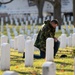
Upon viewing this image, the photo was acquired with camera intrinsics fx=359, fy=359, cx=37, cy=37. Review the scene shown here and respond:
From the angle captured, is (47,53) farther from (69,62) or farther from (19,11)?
(19,11)

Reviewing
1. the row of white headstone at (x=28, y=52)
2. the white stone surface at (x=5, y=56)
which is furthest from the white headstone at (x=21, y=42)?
the white stone surface at (x=5, y=56)

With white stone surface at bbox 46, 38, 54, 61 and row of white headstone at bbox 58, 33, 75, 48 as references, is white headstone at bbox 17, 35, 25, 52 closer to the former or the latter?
row of white headstone at bbox 58, 33, 75, 48

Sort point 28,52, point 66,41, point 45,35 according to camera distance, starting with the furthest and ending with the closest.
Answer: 1. point 66,41
2. point 45,35
3. point 28,52

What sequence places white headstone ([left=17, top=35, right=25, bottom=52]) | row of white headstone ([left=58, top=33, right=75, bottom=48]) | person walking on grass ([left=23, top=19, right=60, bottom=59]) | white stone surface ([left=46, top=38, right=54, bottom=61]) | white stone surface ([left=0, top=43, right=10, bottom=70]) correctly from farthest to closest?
row of white headstone ([left=58, top=33, right=75, bottom=48]), white headstone ([left=17, top=35, right=25, bottom=52]), person walking on grass ([left=23, top=19, right=60, bottom=59]), white stone surface ([left=46, top=38, right=54, bottom=61]), white stone surface ([left=0, top=43, right=10, bottom=70])

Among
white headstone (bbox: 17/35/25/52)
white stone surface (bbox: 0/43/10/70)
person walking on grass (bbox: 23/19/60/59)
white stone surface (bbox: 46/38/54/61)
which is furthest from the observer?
white headstone (bbox: 17/35/25/52)

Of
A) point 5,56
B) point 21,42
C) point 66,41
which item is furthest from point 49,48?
point 66,41

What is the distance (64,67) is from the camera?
10023 millimetres

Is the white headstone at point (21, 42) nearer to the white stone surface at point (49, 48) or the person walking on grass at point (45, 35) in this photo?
the person walking on grass at point (45, 35)

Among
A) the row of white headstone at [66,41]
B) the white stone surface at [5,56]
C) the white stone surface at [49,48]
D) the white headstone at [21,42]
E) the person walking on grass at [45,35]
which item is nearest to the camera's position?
the white stone surface at [5,56]

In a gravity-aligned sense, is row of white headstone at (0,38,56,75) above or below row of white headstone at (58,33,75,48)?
above

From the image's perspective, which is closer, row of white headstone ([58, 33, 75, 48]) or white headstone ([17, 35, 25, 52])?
white headstone ([17, 35, 25, 52])

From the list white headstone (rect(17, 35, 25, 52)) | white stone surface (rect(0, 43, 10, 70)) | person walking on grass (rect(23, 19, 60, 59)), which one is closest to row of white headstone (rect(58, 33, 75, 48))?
white headstone (rect(17, 35, 25, 52))

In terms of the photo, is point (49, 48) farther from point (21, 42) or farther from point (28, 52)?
point (21, 42)

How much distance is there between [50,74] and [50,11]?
43.2 metres
